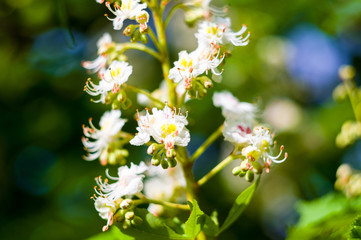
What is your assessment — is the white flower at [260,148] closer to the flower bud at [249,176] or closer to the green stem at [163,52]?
the flower bud at [249,176]

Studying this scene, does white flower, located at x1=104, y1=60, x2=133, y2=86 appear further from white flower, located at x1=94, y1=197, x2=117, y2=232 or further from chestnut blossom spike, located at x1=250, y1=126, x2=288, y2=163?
chestnut blossom spike, located at x1=250, y1=126, x2=288, y2=163

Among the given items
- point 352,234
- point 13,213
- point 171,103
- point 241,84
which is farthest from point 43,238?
point 352,234

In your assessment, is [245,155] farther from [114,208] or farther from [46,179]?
[46,179]

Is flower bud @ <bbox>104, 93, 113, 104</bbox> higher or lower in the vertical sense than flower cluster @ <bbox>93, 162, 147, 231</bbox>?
higher

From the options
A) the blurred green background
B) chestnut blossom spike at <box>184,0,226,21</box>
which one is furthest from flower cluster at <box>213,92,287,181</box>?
the blurred green background

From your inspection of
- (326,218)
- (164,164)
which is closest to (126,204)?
(164,164)

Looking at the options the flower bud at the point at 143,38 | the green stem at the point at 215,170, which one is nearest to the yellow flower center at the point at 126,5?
the flower bud at the point at 143,38
